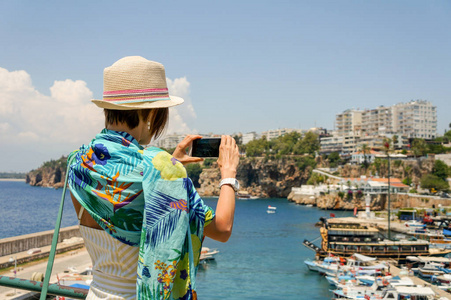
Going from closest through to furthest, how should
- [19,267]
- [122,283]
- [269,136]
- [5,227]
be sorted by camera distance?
[122,283] < [19,267] < [5,227] < [269,136]

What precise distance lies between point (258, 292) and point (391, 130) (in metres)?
85.4

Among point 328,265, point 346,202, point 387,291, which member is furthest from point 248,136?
point 387,291

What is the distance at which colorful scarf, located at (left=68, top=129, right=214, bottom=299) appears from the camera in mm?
1020

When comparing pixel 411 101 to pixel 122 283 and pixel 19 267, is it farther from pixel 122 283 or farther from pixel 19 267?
pixel 122 283

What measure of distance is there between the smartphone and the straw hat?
261 mm

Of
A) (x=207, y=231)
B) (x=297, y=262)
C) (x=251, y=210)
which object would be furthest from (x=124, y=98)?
(x=251, y=210)

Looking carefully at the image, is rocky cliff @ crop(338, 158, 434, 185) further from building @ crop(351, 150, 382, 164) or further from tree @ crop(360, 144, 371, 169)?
building @ crop(351, 150, 382, 164)

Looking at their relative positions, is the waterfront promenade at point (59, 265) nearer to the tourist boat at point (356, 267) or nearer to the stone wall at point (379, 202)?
the tourist boat at point (356, 267)

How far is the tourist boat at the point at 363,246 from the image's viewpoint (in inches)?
1024

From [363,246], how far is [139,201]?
2710 centimetres

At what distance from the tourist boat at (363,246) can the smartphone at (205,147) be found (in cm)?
2574

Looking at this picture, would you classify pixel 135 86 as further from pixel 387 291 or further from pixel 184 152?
pixel 387 291

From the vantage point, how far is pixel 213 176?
88.0m

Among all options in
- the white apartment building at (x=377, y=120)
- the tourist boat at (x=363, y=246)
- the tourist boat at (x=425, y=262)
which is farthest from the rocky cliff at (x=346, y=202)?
Result: the white apartment building at (x=377, y=120)
